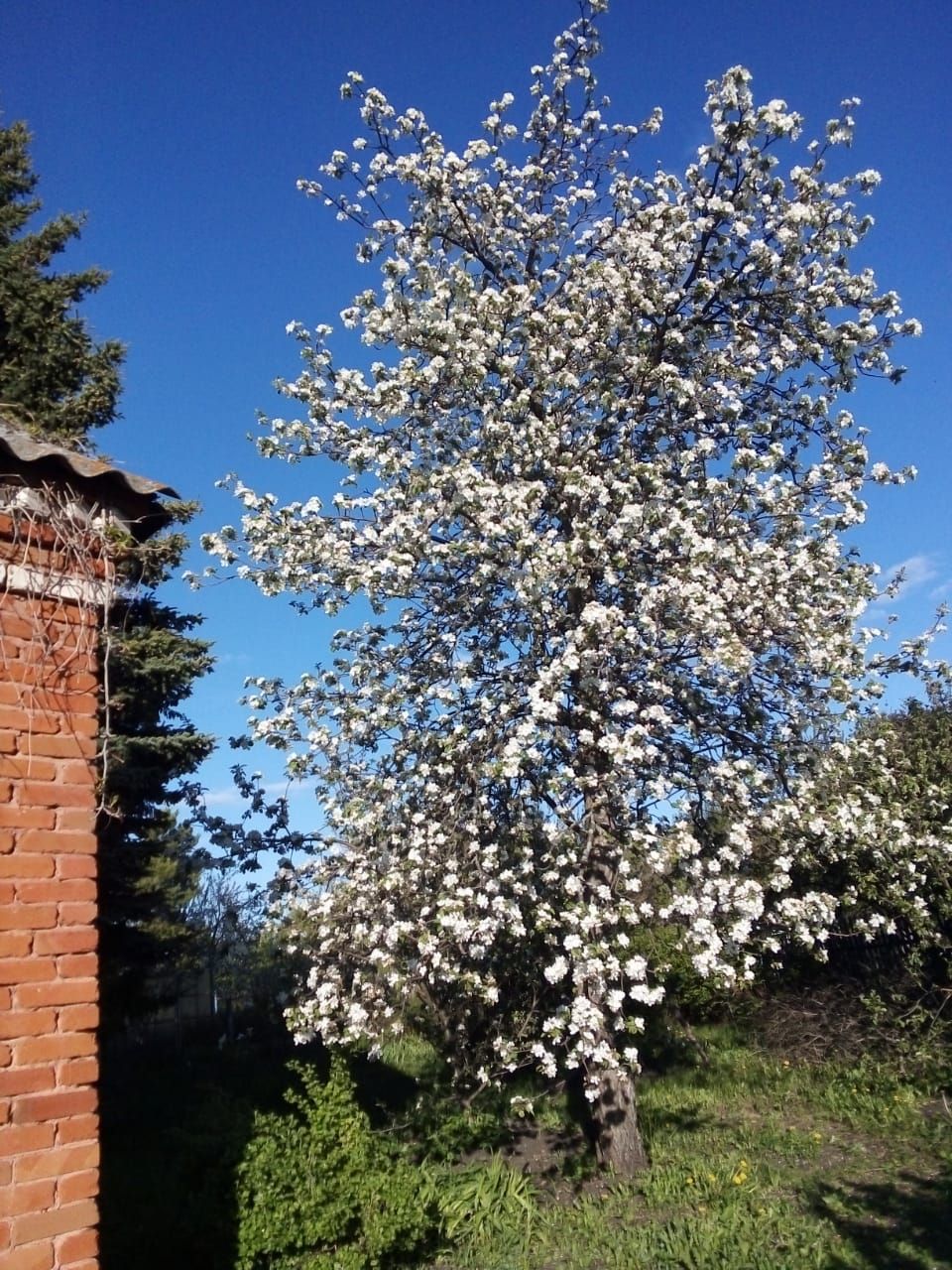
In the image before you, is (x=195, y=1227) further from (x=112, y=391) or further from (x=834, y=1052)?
(x=112, y=391)

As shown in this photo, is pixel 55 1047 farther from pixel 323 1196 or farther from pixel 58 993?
pixel 323 1196

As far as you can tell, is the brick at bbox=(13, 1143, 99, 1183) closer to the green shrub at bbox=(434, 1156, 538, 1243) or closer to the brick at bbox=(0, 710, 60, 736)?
the brick at bbox=(0, 710, 60, 736)

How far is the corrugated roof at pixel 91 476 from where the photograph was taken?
352cm

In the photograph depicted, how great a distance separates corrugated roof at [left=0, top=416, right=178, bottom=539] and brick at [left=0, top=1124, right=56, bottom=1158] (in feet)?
7.11

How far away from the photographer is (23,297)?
1227 cm

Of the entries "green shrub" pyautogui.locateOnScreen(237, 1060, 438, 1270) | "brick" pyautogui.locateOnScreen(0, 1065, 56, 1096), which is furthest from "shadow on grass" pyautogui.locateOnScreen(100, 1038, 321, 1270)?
"brick" pyautogui.locateOnScreen(0, 1065, 56, 1096)

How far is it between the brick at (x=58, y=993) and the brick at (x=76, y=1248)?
0.71 metres

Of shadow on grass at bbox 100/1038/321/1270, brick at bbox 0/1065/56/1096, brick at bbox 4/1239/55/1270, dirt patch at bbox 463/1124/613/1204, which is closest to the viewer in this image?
brick at bbox 4/1239/55/1270

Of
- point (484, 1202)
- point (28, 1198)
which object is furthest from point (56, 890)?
point (484, 1202)

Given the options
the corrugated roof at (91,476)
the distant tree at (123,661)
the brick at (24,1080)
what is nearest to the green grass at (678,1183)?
the distant tree at (123,661)

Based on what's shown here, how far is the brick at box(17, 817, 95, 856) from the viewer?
327 centimetres

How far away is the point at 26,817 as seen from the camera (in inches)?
129

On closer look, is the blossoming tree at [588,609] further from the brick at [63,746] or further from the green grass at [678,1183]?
the brick at [63,746]

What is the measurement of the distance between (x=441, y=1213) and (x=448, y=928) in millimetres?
2263
